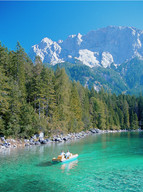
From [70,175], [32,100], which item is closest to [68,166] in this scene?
[70,175]

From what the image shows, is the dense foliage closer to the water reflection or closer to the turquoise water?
the turquoise water

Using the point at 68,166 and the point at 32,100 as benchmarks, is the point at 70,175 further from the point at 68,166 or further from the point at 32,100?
the point at 32,100

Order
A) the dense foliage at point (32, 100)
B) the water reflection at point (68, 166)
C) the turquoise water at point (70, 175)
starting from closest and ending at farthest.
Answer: the turquoise water at point (70, 175), the water reflection at point (68, 166), the dense foliage at point (32, 100)

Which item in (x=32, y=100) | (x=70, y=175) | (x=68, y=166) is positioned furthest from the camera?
(x=32, y=100)

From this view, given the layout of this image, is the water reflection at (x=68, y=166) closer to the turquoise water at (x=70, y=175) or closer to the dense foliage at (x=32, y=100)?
the turquoise water at (x=70, y=175)

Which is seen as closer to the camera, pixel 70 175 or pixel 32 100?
pixel 70 175

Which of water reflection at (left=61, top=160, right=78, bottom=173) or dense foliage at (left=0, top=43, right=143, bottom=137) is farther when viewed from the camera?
dense foliage at (left=0, top=43, right=143, bottom=137)

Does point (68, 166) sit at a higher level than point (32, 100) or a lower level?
lower

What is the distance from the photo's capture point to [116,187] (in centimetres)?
1695

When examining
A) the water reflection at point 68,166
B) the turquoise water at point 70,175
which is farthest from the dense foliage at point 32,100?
the water reflection at point 68,166

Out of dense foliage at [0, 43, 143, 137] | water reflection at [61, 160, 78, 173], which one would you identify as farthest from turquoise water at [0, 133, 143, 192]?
dense foliage at [0, 43, 143, 137]

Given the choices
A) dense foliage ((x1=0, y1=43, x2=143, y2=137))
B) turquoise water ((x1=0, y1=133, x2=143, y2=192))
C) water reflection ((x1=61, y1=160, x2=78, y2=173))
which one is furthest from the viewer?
dense foliage ((x1=0, y1=43, x2=143, y2=137))

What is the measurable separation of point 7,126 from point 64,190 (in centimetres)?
2721

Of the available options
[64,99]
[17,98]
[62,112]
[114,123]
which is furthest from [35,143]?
[114,123]
